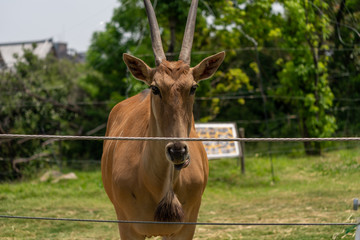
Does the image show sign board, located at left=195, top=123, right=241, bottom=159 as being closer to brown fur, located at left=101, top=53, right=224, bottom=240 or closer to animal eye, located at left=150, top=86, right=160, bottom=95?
brown fur, located at left=101, top=53, right=224, bottom=240

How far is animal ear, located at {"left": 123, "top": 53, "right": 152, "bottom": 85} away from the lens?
369cm

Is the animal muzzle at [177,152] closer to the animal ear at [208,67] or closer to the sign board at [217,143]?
the animal ear at [208,67]

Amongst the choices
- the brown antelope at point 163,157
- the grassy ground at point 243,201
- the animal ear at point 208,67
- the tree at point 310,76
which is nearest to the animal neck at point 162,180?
the brown antelope at point 163,157

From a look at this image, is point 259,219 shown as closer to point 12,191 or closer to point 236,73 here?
point 12,191

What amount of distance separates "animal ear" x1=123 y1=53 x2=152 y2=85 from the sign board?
7.42 metres

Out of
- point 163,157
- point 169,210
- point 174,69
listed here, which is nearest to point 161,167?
point 163,157

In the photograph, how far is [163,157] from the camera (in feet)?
11.7

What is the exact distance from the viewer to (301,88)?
13141 mm

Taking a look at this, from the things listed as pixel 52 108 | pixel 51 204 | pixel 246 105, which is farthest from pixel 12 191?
pixel 246 105

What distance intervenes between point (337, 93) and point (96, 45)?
9.90m

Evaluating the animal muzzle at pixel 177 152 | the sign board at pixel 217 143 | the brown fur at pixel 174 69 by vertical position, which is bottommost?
the sign board at pixel 217 143

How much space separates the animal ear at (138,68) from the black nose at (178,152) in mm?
779

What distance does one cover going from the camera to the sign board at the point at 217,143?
36.7 feet

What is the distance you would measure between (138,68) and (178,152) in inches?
37.3
